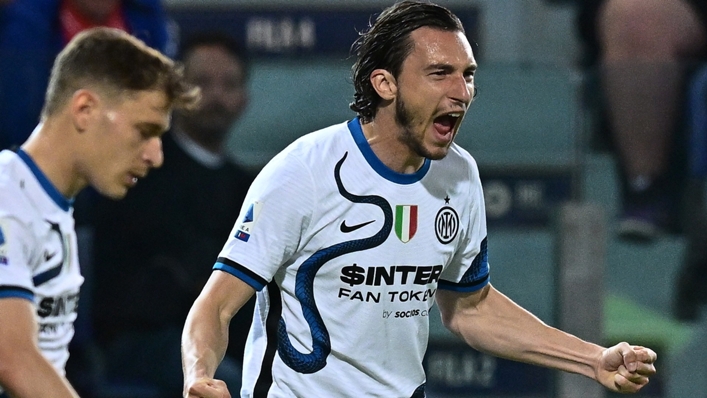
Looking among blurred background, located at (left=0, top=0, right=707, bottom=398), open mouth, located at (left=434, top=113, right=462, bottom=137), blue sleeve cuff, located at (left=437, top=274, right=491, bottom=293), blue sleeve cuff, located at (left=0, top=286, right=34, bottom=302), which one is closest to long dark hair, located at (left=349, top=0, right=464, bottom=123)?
open mouth, located at (left=434, top=113, right=462, bottom=137)

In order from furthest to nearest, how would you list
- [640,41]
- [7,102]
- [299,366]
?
[640,41] < [7,102] < [299,366]

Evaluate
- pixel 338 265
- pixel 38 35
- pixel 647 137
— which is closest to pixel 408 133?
pixel 338 265

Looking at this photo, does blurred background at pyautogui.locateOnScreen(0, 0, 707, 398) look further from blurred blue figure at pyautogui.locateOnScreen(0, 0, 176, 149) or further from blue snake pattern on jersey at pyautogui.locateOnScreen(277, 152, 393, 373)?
blue snake pattern on jersey at pyautogui.locateOnScreen(277, 152, 393, 373)

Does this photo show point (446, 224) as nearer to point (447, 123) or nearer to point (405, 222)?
point (405, 222)

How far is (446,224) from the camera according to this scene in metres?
3.06

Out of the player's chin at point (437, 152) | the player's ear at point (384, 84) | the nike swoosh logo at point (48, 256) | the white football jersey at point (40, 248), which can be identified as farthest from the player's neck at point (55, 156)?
the player's chin at point (437, 152)

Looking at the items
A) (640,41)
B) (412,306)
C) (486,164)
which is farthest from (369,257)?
(640,41)

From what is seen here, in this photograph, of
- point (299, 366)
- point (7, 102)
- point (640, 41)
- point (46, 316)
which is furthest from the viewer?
point (640, 41)

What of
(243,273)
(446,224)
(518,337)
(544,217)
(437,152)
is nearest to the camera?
(243,273)

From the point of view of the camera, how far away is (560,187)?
5.45 meters

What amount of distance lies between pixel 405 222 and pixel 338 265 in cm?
22

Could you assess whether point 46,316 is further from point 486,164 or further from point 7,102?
point 486,164

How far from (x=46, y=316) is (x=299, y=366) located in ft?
2.71

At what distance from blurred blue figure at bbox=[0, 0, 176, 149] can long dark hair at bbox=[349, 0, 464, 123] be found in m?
2.53
